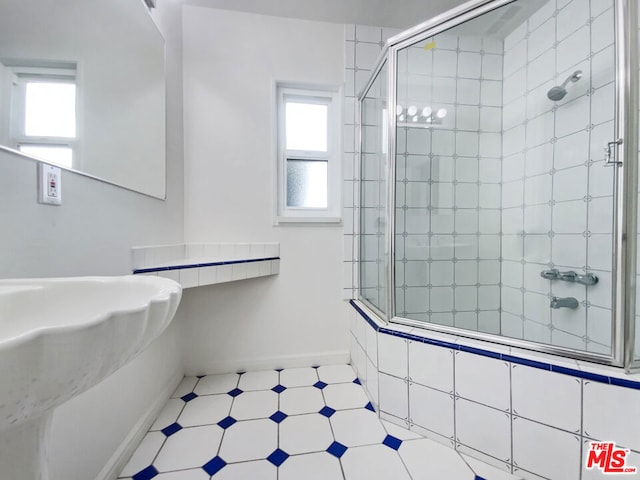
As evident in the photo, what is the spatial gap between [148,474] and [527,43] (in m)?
2.86

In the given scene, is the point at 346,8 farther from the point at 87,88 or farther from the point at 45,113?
the point at 45,113

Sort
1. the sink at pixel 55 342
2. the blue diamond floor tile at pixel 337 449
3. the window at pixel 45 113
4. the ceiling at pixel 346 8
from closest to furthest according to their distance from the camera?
1. the sink at pixel 55 342
2. the window at pixel 45 113
3. the blue diamond floor tile at pixel 337 449
4. the ceiling at pixel 346 8

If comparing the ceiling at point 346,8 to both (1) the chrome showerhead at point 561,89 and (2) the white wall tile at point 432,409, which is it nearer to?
(1) the chrome showerhead at point 561,89

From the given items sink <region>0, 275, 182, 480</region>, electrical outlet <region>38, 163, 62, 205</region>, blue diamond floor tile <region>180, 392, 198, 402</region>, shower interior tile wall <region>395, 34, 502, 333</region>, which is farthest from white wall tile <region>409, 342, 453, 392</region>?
electrical outlet <region>38, 163, 62, 205</region>

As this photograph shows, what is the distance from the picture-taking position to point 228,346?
167cm

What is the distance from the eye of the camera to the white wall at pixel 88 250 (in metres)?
0.64

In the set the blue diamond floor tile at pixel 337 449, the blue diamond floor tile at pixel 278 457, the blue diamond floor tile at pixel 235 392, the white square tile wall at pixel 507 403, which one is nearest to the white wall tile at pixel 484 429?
the white square tile wall at pixel 507 403

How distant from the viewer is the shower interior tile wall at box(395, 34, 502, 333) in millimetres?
1489

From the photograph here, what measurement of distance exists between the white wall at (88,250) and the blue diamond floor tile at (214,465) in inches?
14.0

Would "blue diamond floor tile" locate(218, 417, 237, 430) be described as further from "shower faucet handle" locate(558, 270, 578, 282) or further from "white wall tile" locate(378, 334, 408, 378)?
"shower faucet handle" locate(558, 270, 578, 282)

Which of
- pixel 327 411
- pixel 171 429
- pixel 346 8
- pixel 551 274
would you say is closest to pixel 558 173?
pixel 551 274

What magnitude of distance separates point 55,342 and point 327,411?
132 centimetres

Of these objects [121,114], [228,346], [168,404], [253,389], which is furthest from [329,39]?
[168,404]

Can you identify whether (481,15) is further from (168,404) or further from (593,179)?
(168,404)
